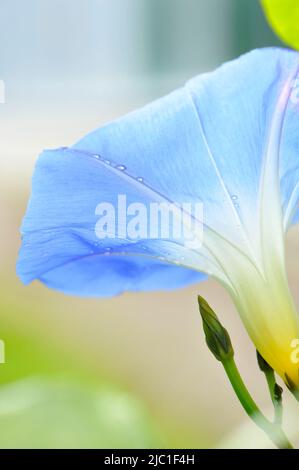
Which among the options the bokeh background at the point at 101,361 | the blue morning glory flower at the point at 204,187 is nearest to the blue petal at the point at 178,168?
the blue morning glory flower at the point at 204,187

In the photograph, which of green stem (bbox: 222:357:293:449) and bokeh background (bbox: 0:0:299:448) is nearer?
green stem (bbox: 222:357:293:449)

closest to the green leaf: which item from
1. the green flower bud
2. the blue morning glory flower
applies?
the blue morning glory flower

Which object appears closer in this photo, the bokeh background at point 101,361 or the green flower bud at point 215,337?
the green flower bud at point 215,337

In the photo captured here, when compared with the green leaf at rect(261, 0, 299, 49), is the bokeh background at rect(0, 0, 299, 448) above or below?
below

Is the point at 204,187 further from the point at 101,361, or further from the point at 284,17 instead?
the point at 101,361

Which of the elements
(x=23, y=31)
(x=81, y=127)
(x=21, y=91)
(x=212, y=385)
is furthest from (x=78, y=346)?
(x=81, y=127)

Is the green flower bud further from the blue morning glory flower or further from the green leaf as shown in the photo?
the green leaf

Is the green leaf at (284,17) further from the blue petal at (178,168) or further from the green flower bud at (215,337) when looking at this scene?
the green flower bud at (215,337)
